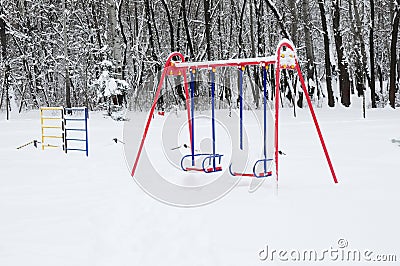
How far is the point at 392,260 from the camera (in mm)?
4324

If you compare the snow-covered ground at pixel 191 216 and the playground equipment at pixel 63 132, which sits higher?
the playground equipment at pixel 63 132

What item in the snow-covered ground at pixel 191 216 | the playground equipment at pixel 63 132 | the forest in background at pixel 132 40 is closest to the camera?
the snow-covered ground at pixel 191 216

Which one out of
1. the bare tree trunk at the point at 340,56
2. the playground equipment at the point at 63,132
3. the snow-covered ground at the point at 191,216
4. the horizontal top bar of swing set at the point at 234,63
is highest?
the bare tree trunk at the point at 340,56

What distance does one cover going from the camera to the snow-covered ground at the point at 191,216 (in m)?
4.66

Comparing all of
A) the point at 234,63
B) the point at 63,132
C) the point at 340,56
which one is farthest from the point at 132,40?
the point at 234,63

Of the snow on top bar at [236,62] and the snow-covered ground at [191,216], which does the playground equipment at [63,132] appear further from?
the snow on top bar at [236,62]

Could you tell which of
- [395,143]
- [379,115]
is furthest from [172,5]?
[395,143]

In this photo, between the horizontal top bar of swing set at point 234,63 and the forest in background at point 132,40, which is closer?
the horizontal top bar of swing set at point 234,63

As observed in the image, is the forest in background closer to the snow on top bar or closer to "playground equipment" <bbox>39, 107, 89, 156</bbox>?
"playground equipment" <bbox>39, 107, 89, 156</bbox>

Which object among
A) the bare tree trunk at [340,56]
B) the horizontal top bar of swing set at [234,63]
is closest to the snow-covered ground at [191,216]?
the horizontal top bar of swing set at [234,63]

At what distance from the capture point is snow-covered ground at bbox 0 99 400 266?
466cm

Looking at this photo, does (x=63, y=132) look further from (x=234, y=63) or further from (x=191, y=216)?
(x=191, y=216)

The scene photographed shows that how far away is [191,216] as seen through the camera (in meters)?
5.92

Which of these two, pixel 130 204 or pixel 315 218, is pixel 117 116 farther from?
pixel 315 218
